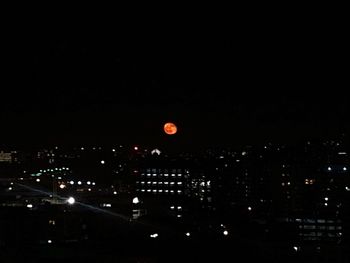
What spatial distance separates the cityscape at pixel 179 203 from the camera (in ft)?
21.1

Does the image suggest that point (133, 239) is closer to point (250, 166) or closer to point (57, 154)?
point (250, 166)

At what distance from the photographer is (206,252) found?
19.2 ft

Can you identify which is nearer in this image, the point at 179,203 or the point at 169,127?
the point at 169,127

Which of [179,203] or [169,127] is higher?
[169,127]

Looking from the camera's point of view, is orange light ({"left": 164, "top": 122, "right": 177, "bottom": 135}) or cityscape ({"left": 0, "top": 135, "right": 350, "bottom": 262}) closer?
cityscape ({"left": 0, "top": 135, "right": 350, "bottom": 262})

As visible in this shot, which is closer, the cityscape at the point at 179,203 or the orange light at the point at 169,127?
the cityscape at the point at 179,203

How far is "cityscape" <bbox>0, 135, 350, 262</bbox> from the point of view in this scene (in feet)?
21.1

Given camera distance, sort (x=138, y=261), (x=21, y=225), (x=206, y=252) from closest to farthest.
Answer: (x=138, y=261) < (x=206, y=252) < (x=21, y=225)

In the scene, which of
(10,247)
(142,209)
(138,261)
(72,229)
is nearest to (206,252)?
(138,261)

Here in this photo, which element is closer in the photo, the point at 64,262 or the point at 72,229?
the point at 64,262

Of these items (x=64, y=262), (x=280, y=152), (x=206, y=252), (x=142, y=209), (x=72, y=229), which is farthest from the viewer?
(x=280, y=152)

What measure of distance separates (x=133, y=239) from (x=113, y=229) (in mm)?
1453

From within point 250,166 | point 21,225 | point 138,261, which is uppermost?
point 250,166

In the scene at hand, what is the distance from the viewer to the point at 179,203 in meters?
16.2
